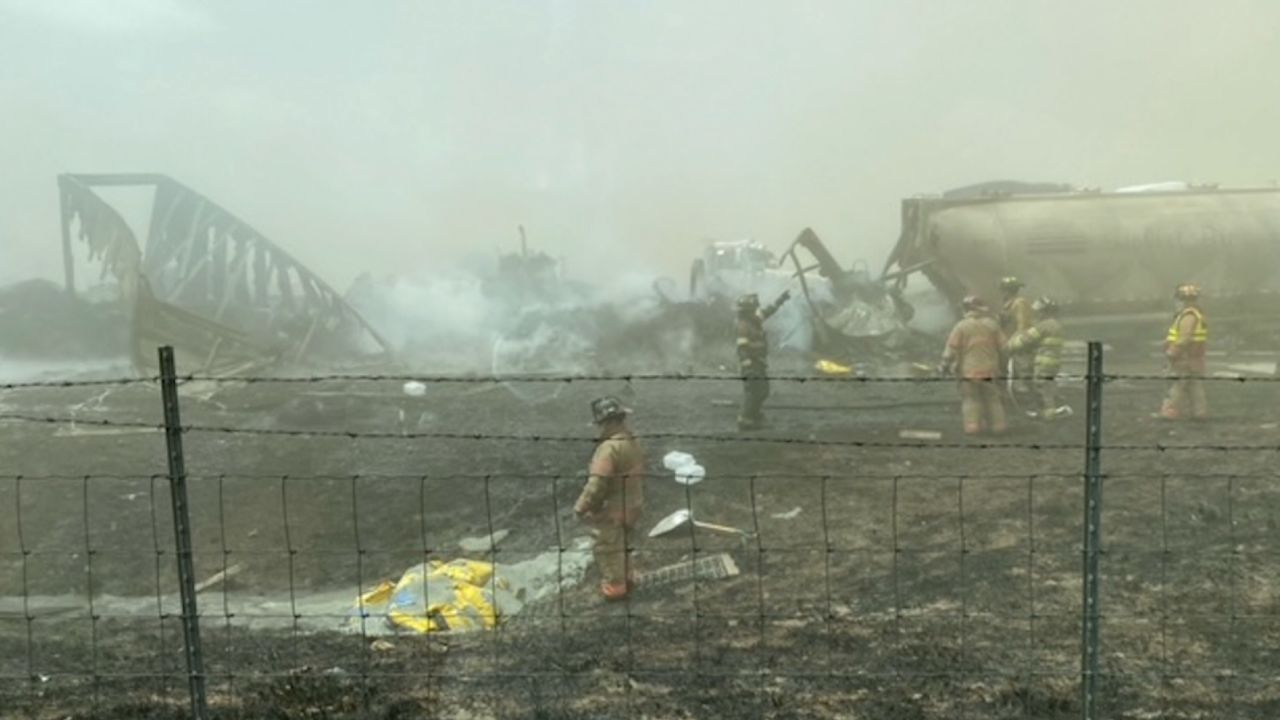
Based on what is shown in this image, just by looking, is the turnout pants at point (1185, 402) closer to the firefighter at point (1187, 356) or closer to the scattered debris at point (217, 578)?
the firefighter at point (1187, 356)

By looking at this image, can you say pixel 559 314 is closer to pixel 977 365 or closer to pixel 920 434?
pixel 920 434

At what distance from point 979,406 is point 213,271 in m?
12.6

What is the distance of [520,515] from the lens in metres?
8.52

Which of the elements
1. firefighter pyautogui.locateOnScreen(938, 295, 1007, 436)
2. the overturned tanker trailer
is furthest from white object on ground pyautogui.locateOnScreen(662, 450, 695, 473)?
the overturned tanker trailer

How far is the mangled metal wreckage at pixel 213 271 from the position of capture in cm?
1761

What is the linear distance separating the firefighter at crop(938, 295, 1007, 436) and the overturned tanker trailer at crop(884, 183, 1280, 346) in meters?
6.69

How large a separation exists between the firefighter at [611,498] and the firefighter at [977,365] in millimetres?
4346

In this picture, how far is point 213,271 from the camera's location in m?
18.4

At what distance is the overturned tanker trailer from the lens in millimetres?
16734

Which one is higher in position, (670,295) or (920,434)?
(670,295)

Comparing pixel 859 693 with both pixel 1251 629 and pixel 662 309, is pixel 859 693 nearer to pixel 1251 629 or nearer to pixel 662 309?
pixel 1251 629

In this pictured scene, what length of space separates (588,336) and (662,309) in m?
1.13

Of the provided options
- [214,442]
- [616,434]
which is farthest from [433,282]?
[616,434]

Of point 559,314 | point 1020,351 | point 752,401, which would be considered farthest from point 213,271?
point 1020,351
